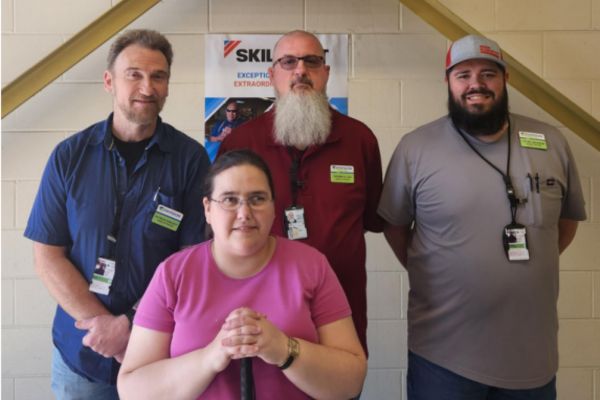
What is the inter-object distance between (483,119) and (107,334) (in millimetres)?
1440

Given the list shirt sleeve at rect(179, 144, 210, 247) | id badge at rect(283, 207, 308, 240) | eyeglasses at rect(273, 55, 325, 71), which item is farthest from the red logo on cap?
shirt sleeve at rect(179, 144, 210, 247)

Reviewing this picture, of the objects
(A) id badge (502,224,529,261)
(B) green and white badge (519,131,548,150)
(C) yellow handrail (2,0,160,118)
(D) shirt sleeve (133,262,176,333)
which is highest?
(C) yellow handrail (2,0,160,118)

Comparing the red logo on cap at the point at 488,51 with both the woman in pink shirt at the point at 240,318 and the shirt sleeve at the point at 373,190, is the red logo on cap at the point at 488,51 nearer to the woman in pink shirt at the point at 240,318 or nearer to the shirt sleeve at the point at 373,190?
the shirt sleeve at the point at 373,190

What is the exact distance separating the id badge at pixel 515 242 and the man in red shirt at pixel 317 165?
0.47m

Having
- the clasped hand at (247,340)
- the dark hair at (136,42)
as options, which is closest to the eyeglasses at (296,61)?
the dark hair at (136,42)

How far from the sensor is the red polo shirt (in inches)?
68.3

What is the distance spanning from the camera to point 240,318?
114cm

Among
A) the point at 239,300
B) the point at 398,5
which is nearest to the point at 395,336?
the point at 239,300

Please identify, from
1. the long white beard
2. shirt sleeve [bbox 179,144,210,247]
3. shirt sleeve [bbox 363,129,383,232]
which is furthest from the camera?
shirt sleeve [bbox 363,129,383,232]

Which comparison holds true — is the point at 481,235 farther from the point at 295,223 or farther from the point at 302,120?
the point at 302,120

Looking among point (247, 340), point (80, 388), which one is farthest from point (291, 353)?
point (80, 388)

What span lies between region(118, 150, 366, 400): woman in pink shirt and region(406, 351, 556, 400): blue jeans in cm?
52

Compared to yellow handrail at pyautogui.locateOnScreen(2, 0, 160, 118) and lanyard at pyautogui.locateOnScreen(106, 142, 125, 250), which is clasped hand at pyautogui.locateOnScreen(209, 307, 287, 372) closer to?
lanyard at pyautogui.locateOnScreen(106, 142, 125, 250)

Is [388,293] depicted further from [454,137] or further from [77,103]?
[77,103]
